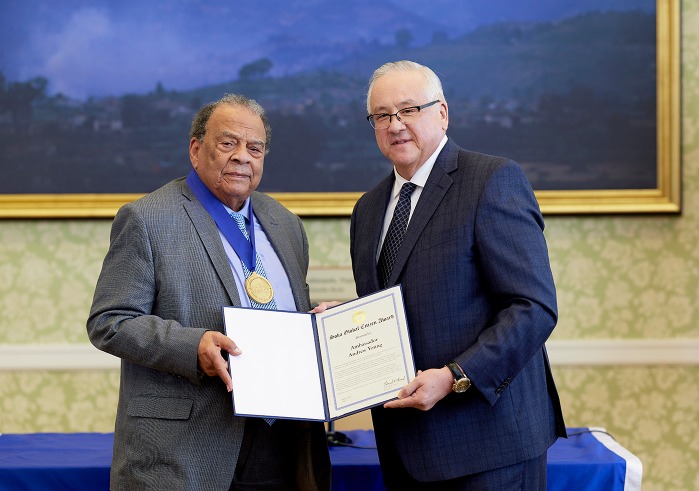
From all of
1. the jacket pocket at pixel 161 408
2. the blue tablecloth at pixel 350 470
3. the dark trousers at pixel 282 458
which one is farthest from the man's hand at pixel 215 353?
the blue tablecloth at pixel 350 470

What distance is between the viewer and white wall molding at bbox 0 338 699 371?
4.17m

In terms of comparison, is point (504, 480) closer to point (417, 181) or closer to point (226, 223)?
point (417, 181)

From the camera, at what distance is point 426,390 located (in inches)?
80.7

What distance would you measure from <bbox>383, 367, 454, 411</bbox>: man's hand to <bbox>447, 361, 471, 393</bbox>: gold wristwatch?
11mm

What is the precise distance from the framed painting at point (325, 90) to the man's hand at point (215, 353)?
79.3 inches

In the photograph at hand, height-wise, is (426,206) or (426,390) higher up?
(426,206)

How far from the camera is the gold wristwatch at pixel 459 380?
2.05 meters

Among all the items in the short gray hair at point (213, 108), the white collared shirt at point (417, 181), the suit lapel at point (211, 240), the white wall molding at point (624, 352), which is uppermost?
the short gray hair at point (213, 108)

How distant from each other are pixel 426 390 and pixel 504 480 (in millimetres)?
326

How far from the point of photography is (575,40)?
414 centimetres

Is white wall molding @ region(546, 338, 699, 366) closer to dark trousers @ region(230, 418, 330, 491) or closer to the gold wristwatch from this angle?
dark trousers @ region(230, 418, 330, 491)

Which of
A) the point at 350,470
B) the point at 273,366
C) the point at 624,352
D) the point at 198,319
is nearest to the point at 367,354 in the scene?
the point at 273,366

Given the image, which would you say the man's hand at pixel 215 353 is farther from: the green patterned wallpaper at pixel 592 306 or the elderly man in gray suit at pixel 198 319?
the green patterned wallpaper at pixel 592 306

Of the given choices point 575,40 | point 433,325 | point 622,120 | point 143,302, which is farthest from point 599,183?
point 143,302
